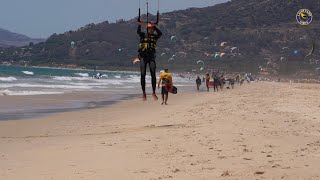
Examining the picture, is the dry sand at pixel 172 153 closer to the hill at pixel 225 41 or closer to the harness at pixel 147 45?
the harness at pixel 147 45

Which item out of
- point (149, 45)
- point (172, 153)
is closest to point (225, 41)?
point (149, 45)

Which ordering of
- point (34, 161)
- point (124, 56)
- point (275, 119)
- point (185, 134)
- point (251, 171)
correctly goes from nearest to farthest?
point (251, 171)
point (34, 161)
point (185, 134)
point (275, 119)
point (124, 56)

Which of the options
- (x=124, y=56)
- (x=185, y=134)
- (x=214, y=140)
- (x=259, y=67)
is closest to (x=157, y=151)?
(x=214, y=140)

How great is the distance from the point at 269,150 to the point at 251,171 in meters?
1.67

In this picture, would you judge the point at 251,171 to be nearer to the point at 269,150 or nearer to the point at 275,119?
the point at 269,150

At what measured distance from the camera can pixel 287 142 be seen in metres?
9.36

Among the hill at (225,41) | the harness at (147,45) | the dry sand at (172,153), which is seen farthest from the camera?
the hill at (225,41)

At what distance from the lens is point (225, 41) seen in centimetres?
16788

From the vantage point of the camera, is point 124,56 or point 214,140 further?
point 124,56

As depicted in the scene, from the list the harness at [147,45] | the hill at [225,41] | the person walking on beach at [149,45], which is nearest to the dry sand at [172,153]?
the person walking on beach at [149,45]

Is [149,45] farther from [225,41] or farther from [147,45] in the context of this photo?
[225,41]

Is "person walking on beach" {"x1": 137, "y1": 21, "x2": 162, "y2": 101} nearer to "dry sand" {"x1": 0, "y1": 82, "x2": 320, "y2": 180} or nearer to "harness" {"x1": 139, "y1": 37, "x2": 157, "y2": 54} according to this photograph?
"harness" {"x1": 139, "y1": 37, "x2": 157, "y2": 54}

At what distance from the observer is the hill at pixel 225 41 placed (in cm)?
14838

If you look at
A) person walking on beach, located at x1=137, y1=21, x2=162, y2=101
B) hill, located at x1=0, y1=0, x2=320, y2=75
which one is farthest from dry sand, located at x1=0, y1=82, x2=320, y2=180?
hill, located at x1=0, y1=0, x2=320, y2=75
